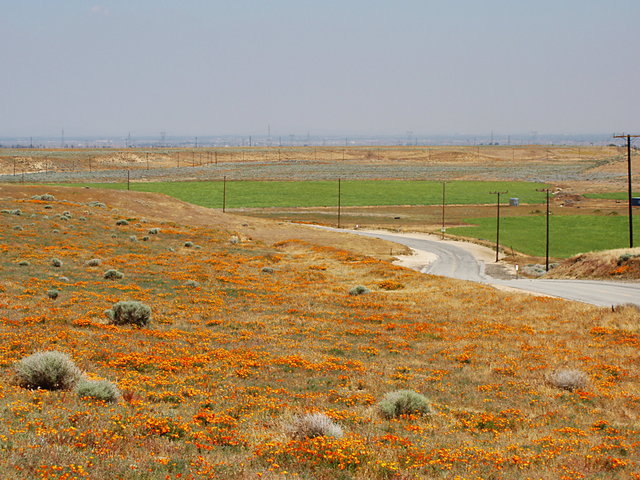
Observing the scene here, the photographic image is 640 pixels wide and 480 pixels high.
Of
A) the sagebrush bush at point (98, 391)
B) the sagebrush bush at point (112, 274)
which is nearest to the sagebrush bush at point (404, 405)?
the sagebrush bush at point (98, 391)

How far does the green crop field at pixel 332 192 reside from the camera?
468ft

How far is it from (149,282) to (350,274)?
1765 centimetres

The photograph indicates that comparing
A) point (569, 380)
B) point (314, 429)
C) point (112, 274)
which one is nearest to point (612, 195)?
point (112, 274)

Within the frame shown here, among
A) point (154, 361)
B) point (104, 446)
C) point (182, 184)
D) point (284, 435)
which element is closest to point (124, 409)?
point (104, 446)

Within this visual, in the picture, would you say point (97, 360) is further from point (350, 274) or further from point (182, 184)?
point (182, 184)

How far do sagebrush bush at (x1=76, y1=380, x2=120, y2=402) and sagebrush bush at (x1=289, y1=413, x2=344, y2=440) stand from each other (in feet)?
13.4

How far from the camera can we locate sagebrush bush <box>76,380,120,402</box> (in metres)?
13.4

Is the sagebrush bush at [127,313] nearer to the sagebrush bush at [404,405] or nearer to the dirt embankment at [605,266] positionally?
the sagebrush bush at [404,405]

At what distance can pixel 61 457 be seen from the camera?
966cm

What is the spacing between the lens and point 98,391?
13.4m

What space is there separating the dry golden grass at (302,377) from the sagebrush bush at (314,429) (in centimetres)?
29

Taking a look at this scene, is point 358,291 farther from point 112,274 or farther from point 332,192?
point 332,192

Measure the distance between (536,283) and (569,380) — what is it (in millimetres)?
34056

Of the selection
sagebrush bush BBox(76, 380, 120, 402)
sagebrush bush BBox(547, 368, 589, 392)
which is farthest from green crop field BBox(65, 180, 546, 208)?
sagebrush bush BBox(76, 380, 120, 402)
